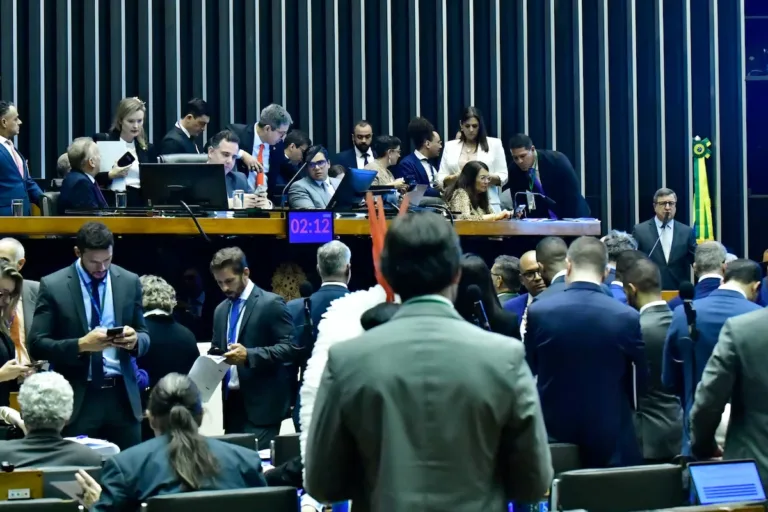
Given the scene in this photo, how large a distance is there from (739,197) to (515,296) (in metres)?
5.51

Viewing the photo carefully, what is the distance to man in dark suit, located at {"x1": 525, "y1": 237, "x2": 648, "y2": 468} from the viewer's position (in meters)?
4.36

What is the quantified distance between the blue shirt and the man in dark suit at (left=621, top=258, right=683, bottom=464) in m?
2.25

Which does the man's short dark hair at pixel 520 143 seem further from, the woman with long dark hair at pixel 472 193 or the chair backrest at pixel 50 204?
the chair backrest at pixel 50 204

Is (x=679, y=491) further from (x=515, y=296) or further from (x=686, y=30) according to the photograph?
(x=686, y=30)

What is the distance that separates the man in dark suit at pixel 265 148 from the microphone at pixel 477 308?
4881mm

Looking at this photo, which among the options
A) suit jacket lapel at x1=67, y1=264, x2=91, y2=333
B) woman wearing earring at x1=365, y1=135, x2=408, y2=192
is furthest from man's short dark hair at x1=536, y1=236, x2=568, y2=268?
woman wearing earring at x1=365, y1=135, x2=408, y2=192

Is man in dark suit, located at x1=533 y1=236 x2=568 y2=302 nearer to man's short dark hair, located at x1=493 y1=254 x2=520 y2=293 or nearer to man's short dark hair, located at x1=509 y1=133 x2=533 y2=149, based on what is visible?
man's short dark hair, located at x1=493 y1=254 x2=520 y2=293

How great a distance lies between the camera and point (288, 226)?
7.18 meters

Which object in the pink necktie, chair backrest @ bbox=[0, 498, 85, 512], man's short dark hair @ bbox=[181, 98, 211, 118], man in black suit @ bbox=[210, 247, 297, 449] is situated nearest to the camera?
chair backrest @ bbox=[0, 498, 85, 512]

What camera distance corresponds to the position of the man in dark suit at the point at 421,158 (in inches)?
369

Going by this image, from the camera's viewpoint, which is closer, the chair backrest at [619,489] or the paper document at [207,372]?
the chair backrest at [619,489]

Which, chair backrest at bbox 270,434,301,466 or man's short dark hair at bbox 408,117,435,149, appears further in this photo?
man's short dark hair at bbox 408,117,435,149

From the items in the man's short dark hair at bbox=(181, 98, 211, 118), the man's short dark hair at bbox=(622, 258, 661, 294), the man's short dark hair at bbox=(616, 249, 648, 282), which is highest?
the man's short dark hair at bbox=(181, 98, 211, 118)

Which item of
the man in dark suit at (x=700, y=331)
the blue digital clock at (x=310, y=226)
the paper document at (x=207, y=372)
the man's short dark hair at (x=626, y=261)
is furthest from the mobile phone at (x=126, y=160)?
the man in dark suit at (x=700, y=331)
